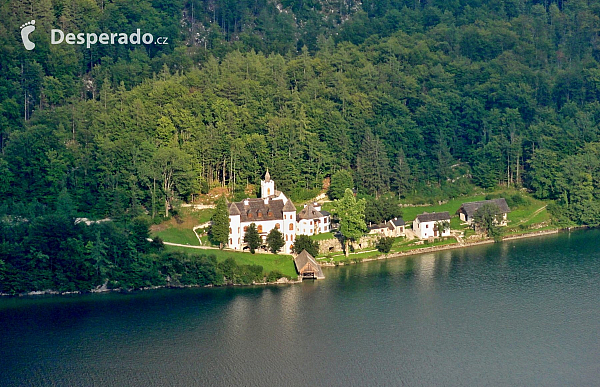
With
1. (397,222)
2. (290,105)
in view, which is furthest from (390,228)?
(290,105)

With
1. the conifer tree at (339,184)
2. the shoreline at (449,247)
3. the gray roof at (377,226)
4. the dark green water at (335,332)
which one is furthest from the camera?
the conifer tree at (339,184)

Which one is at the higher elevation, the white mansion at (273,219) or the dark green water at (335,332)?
the white mansion at (273,219)

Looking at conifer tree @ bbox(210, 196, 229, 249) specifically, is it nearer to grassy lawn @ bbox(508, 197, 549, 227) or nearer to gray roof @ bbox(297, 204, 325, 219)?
gray roof @ bbox(297, 204, 325, 219)

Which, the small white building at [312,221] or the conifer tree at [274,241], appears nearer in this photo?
the conifer tree at [274,241]

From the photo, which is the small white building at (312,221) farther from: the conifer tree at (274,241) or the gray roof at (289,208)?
the conifer tree at (274,241)

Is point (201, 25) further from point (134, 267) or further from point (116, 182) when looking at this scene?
point (134, 267)

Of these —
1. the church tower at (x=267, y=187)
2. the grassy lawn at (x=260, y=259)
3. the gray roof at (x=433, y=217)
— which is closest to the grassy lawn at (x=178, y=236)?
the grassy lawn at (x=260, y=259)

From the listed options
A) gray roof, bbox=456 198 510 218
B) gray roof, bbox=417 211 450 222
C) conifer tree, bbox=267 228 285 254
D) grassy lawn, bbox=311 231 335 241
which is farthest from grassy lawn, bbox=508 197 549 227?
conifer tree, bbox=267 228 285 254

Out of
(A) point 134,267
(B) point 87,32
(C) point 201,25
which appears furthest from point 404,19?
(A) point 134,267
